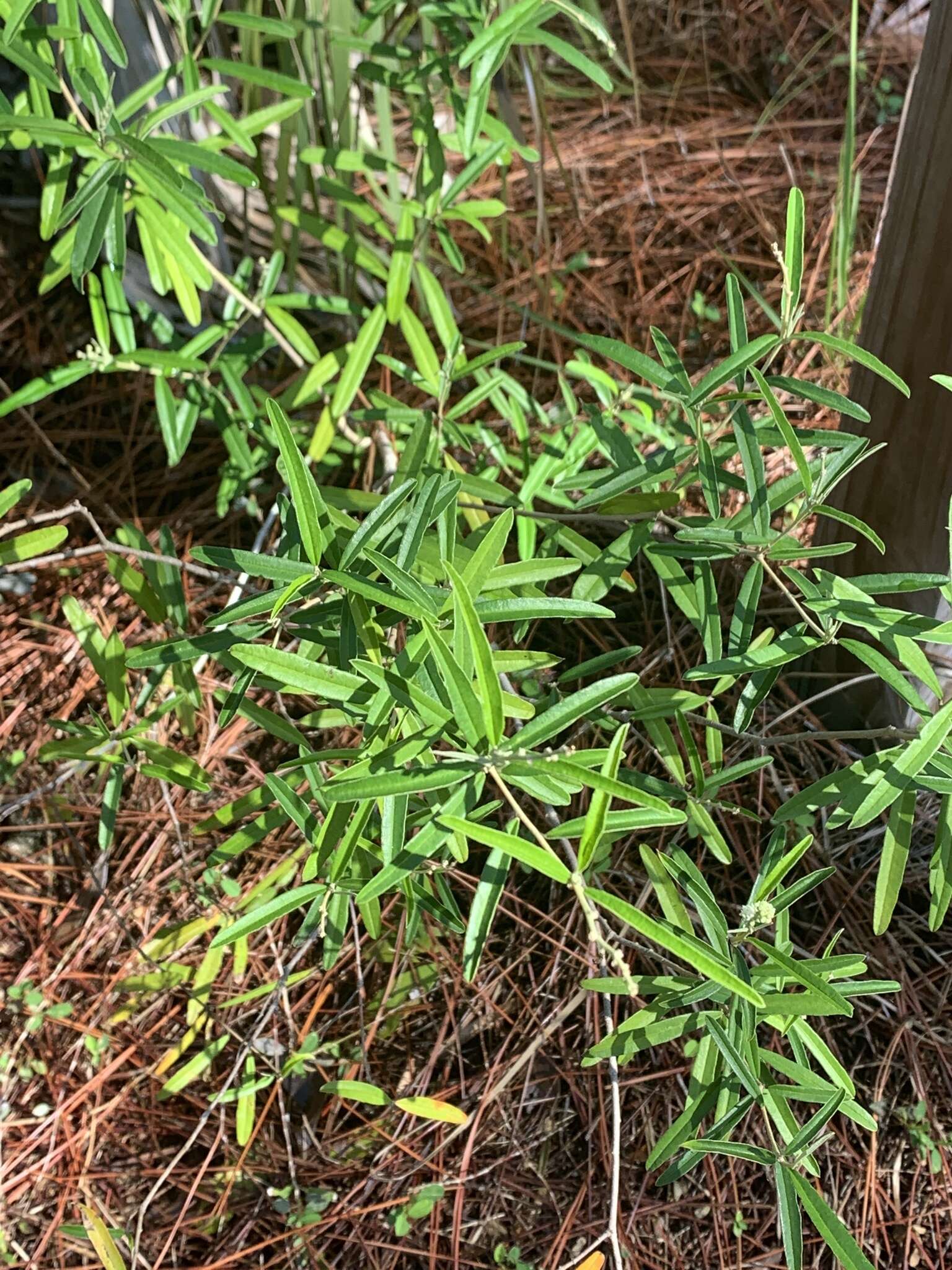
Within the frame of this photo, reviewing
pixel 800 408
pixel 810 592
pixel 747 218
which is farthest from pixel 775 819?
pixel 747 218

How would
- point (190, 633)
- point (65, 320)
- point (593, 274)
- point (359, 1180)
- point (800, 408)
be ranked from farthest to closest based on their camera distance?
point (593, 274) → point (65, 320) → point (800, 408) → point (190, 633) → point (359, 1180)

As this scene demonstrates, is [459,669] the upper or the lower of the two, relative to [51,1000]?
upper

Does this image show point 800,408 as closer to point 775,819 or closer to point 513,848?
point 775,819

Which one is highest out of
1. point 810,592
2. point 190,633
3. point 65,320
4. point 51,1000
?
point 65,320

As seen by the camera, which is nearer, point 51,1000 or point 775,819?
point 775,819

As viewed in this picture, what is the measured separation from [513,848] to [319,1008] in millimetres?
777

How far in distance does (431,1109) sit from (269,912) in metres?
0.42

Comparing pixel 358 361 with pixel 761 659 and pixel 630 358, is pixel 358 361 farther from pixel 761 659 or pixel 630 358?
pixel 761 659

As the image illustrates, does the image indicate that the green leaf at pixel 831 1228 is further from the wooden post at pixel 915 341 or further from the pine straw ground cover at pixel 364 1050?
the wooden post at pixel 915 341

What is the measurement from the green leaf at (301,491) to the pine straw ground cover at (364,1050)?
0.64 m

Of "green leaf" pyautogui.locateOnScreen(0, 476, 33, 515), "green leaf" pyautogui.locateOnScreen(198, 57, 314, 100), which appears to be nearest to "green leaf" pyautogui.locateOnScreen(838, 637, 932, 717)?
"green leaf" pyautogui.locateOnScreen(0, 476, 33, 515)

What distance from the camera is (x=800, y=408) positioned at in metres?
1.69

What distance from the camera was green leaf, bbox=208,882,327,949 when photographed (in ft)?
2.98

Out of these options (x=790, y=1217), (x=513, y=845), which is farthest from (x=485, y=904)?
(x=790, y=1217)
